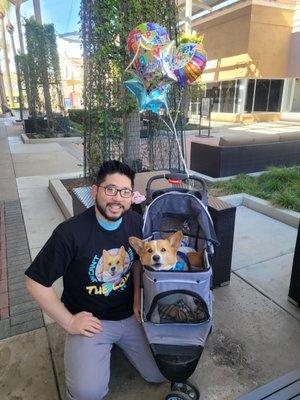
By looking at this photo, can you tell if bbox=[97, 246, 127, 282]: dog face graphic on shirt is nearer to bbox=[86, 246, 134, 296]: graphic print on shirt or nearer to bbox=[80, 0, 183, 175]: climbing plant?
bbox=[86, 246, 134, 296]: graphic print on shirt

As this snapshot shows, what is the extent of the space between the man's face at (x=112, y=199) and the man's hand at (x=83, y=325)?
0.59 m

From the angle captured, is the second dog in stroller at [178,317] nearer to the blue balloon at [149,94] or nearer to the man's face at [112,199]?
the man's face at [112,199]

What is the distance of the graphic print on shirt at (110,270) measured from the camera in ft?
6.07

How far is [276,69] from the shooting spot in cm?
1955

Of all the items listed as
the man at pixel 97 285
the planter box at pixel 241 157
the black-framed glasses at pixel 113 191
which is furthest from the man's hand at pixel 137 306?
the planter box at pixel 241 157

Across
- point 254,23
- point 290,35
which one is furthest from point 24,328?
point 290,35

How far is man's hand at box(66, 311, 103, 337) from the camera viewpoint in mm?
1797

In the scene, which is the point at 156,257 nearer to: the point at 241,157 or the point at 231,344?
the point at 231,344

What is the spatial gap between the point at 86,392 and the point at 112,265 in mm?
677

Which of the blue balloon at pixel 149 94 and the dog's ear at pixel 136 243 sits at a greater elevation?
the blue balloon at pixel 149 94

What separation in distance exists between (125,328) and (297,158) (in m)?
6.54

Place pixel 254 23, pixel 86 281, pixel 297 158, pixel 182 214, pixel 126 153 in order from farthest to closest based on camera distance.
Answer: pixel 254 23
pixel 297 158
pixel 126 153
pixel 182 214
pixel 86 281

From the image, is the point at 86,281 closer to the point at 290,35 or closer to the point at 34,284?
the point at 34,284

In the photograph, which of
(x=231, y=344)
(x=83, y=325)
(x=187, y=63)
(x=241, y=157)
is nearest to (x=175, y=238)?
(x=83, y=325)
